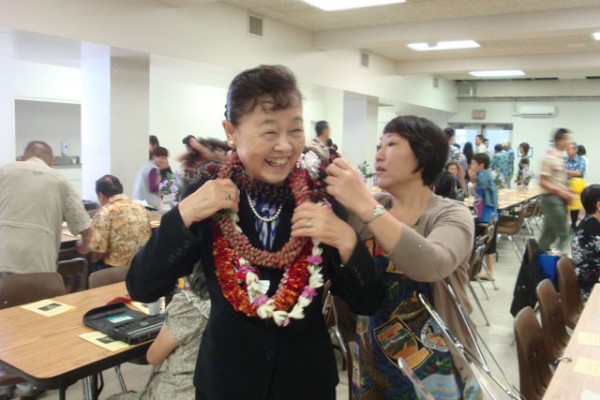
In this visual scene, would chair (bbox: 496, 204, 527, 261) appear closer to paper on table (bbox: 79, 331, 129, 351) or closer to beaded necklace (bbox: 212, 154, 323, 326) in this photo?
paper on table (bbox: 79, 331, 129, 351)

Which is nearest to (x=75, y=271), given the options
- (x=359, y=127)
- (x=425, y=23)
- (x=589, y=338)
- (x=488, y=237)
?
(x=589, y=338)

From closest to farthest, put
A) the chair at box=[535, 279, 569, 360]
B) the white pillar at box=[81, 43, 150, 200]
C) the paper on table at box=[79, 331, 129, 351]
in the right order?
the paper on table at box=[79, 331, 129, 351]
the chair at box=[535, 279, 569, 360]
the white pillar at box=[81, 43, 150, 200]

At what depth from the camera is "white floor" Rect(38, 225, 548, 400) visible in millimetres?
3285

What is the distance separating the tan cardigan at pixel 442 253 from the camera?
1163mm

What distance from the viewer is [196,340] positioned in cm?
191

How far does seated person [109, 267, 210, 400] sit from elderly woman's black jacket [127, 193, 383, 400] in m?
0.71

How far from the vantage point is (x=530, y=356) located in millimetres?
2252

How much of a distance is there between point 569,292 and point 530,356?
158 cm

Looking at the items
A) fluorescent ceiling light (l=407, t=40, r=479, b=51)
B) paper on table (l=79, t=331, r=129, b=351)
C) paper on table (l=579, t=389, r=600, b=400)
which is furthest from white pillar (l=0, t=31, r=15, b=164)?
paper on table (l=579, t=389, r=600, b=400)

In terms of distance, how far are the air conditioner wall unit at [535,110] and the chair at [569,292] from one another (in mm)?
12038

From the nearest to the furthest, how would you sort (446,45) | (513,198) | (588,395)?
(588,395)
(446,45)
(513,198)

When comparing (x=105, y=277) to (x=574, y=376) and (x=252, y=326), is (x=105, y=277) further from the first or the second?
(x=574, y=376)

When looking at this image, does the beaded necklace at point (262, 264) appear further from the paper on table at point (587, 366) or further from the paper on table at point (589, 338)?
the paper on table at point (589, 338)

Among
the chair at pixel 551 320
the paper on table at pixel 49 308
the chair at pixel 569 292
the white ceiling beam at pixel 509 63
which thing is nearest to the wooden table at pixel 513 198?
the white ceiling beam at pixel 509 63
